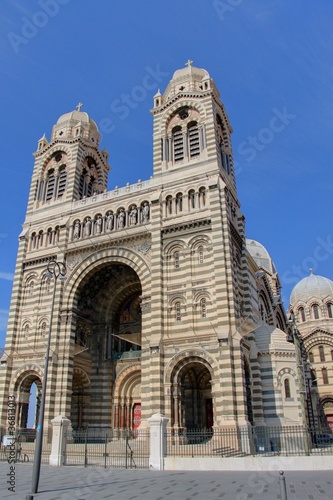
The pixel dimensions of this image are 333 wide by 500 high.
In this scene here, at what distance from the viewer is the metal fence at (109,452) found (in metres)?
19.2

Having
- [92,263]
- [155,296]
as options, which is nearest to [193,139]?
[92,263]

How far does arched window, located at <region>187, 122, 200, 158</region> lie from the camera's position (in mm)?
31911

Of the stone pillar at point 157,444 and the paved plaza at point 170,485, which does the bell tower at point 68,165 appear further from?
the paved plaza at point 170,485

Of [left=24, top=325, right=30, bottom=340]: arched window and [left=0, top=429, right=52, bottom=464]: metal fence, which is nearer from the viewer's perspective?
[left=0, top=429, right=52, bottom=464]: metal fence

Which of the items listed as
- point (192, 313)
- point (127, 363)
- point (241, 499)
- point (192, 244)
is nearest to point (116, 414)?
point (127, 363)

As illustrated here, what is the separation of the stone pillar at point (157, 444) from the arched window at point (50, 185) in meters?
24.7

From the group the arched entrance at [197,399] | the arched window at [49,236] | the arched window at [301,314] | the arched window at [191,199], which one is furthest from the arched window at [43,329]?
the arched window at [301,314]

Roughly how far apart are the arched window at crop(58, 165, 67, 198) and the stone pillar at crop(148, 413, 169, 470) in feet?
79.0

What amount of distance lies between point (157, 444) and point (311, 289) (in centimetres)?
5092

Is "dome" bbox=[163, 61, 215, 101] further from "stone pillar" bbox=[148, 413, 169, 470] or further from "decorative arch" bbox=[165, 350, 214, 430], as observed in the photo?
"stone pillar" bbox=[148, 413, 169, 470]

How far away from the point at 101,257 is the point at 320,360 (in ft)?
119

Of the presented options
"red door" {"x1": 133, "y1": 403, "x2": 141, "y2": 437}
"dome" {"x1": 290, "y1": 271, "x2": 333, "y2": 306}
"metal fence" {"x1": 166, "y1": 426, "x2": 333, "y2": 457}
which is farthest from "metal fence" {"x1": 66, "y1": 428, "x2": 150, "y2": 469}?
"dome" {"x1": 290, "y1": 271, "x2": 333, "y2": 306}

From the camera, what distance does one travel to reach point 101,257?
103 ft

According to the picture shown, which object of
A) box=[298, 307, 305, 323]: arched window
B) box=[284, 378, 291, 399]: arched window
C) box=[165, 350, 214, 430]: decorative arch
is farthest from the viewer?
box=[298, 307, 305, 323]: arched window
